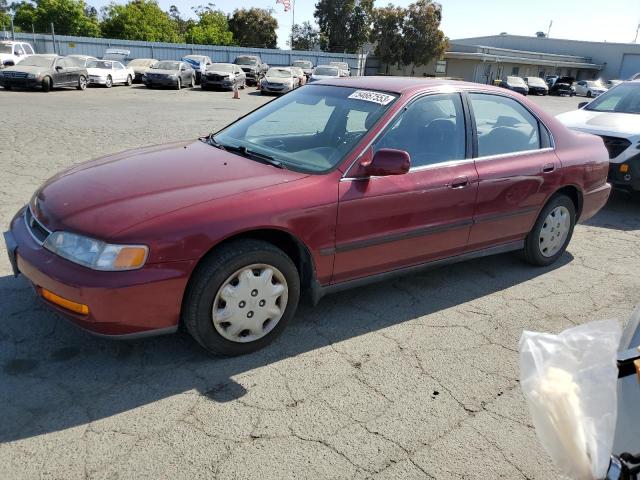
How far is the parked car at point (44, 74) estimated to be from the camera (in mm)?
18672

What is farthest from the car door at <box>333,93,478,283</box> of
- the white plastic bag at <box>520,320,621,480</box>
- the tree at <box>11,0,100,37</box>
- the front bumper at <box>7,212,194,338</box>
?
the tree at <box>11,0,100,37</box>

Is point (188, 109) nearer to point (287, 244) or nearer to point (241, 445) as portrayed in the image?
point (287, 244)

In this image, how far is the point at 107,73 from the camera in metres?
23.9

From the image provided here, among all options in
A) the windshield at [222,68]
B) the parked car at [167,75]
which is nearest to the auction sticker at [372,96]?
the parked car at [167,75]

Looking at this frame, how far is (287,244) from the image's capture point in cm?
341

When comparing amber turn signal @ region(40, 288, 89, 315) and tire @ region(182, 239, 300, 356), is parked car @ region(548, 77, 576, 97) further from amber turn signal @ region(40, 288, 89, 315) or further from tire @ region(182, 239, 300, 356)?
amber turn signal @ region(40, 288, 89, 315)

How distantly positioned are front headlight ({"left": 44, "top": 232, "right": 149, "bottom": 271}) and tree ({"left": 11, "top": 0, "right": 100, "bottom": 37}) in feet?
203

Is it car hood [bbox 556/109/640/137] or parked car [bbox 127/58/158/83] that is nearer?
car hood [bbox 556/109/640/137]

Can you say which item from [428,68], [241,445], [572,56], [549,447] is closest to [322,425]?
[241,445]

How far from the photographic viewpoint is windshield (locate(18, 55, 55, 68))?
1961 centimetres

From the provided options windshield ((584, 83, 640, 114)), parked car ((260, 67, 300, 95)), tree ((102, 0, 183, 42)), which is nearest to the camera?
windshield ((584, 83, 640, 114))

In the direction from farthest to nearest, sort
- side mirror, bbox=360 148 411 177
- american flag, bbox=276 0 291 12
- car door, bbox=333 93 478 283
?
american flag, bbox=276 0 291 12 → car door, bbox=333 93 478 283 → side mirror, bbox=360 148 411 177

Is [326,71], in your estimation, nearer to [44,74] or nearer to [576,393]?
[44,74]

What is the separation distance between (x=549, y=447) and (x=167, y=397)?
1997 millimetres
